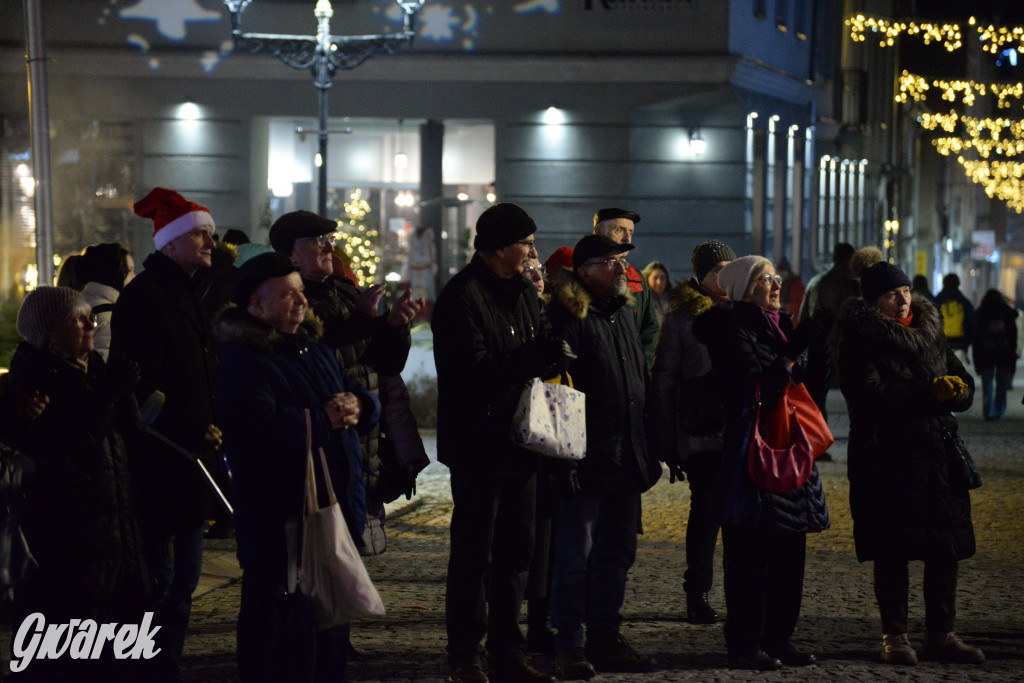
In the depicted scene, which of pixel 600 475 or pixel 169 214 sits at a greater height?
pixel 169 214

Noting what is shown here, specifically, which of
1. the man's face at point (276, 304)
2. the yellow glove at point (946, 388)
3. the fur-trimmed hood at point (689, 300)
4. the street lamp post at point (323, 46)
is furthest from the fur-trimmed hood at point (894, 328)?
the street lamp post at point (323, 46)

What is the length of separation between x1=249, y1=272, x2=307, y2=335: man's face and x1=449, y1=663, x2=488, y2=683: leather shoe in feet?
5.70

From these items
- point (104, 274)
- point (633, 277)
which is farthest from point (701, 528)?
point (104, 274)

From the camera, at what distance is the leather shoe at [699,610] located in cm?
742

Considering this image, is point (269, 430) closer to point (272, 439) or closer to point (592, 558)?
point (272, 439)

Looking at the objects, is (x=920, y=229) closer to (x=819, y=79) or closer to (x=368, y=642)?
(x=819, y=79)

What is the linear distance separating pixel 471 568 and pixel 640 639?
1244 millimetres

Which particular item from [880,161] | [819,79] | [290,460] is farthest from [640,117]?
[880,161]

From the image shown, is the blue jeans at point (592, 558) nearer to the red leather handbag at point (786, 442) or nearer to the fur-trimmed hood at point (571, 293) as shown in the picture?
the red leather handbag at point (786, 442)

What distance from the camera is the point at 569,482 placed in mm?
6281

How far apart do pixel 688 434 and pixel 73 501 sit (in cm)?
284

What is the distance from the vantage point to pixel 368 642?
695 cm

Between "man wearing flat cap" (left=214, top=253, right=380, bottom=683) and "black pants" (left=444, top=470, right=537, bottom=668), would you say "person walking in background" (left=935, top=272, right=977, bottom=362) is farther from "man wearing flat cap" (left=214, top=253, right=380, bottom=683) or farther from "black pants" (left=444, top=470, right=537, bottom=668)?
"man wearing flat cap" (left=214, top=253, right=380, bottom=683)

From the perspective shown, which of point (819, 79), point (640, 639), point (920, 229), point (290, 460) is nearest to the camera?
point (290, 460)
